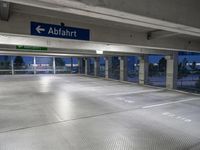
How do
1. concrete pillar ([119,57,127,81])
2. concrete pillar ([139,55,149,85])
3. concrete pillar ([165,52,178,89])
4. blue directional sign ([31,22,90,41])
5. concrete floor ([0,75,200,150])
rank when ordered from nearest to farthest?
concrete floor ([0,75,200,150]), blue directional sign ([31,22,90,41]), concrete pillar ([165,52,178,89]), concrete pillar ([139,55,149,85]), concrete pillar ([119,57,127,81])

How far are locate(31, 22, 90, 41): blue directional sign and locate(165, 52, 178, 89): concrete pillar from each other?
7.46 metres

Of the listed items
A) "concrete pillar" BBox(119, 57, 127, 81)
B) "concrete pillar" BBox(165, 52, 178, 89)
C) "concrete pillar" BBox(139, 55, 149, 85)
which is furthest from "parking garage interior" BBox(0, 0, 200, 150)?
"concrete pillar" BBox(119, 57, 127, 81)

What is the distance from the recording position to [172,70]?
32.8 ft

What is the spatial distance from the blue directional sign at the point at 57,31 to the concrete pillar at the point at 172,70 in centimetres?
746

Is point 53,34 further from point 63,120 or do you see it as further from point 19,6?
point 63,120

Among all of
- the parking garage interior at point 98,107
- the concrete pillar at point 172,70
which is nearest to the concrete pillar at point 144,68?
the concrete pillar at point 172,70

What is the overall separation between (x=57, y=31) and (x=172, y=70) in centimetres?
819

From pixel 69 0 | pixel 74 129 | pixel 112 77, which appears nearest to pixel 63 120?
pixel 74 129

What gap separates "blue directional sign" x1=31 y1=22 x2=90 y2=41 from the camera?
3561 millimetres

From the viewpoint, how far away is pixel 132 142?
11.0 ft

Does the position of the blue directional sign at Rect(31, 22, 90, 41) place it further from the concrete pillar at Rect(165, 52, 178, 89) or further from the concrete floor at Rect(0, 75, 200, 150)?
the concrete pillar at Rect(165, 52, 178, 89)

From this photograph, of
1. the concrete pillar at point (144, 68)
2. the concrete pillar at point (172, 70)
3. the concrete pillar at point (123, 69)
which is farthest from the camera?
the concrete pillar at point (123, 69)

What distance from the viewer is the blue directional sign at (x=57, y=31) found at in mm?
3561

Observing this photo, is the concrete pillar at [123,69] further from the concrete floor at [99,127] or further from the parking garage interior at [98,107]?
the concrete floor at [99,127]
